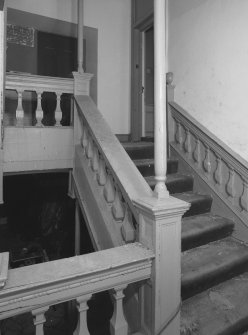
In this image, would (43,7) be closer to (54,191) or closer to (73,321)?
(54,191)

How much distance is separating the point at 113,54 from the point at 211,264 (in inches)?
143

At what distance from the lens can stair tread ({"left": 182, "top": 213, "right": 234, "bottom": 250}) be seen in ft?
7.59

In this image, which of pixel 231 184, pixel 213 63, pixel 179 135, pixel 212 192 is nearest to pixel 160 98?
pixel 231 184

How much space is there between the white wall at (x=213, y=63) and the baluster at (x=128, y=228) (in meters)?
1.42

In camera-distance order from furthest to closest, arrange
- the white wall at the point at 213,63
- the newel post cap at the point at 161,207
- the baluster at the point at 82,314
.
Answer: the white wall at the point at 213,63 → the newel post cap at the point at 161,207 → the baluster at the point at 82,314

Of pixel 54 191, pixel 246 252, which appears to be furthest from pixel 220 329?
pixel 54 191

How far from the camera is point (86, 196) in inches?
100

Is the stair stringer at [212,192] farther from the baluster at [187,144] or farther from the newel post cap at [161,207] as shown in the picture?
the newel post cap at [161,207]

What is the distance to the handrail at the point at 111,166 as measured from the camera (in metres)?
1.83

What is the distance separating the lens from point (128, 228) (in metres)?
1.88

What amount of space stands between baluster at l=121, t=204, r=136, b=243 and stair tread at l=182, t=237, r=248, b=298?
473 millimetres

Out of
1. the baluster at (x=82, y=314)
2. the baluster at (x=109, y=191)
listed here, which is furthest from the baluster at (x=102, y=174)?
the baluster at (x=82, y=314)

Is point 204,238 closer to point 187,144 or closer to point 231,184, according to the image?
point 231,184

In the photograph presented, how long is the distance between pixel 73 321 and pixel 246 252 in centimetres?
243
